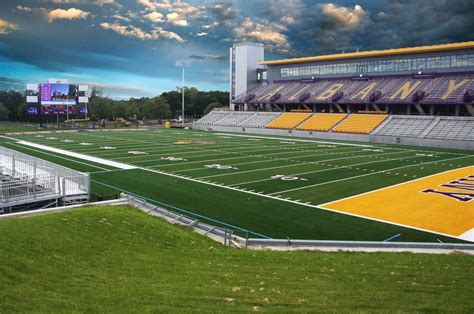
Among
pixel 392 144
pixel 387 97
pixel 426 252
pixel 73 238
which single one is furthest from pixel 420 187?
pixel 387 97

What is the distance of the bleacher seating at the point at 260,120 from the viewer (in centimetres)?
6666

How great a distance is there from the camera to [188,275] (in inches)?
335

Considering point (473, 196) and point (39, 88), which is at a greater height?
point (39, 88)

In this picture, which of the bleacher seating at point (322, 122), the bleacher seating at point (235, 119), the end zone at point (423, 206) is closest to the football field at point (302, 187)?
the end zone at point (423, 206)

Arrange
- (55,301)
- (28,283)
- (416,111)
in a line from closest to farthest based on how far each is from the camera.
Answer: (55,301) → (28,283) → (416,111)

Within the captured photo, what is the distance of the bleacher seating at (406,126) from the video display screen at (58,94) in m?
42.3

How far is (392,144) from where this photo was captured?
48.1 m

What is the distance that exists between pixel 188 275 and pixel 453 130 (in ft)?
152

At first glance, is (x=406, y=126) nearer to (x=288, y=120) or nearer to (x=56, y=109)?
(x=288, y=120)

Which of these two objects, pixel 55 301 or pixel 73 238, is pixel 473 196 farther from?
pixel 55 301

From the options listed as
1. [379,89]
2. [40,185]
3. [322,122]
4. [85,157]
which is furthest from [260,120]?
[40,185]

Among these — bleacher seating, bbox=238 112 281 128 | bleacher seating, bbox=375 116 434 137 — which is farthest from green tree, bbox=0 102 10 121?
bleacher seating, bbox=375 116 434 137

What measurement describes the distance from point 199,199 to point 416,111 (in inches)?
1936

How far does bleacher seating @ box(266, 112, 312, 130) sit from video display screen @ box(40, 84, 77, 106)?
2855 centimetres
